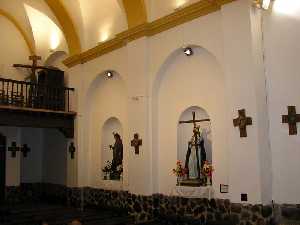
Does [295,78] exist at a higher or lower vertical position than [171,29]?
lower

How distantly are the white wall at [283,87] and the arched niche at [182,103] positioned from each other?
1.19 meters

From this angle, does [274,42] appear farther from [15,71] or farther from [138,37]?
[15,71]

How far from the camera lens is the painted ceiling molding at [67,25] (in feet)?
40.6

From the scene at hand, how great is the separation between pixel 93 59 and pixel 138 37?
264 cm

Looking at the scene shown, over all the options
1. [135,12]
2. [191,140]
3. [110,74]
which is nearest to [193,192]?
[191,140]

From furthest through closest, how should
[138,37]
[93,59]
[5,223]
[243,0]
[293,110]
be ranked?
[93,59] → [138,37] → [5,223] → [243,0] → [293,110]

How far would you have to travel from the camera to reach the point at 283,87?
291 inches

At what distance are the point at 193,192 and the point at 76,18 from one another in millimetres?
7405

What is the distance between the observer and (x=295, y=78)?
7.23m

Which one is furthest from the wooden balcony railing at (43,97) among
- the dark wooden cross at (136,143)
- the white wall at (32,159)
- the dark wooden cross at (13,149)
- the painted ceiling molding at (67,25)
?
the dark wooden cross at (136,143)

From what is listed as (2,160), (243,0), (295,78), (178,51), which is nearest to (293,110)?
(295,78)

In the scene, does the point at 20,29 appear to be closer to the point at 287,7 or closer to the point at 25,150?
the point at 25,150

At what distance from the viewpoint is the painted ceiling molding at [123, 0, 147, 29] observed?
10078 mm

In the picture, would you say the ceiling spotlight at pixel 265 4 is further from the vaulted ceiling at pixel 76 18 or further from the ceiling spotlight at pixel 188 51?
the ceiling spotlight at pixel 188 51
